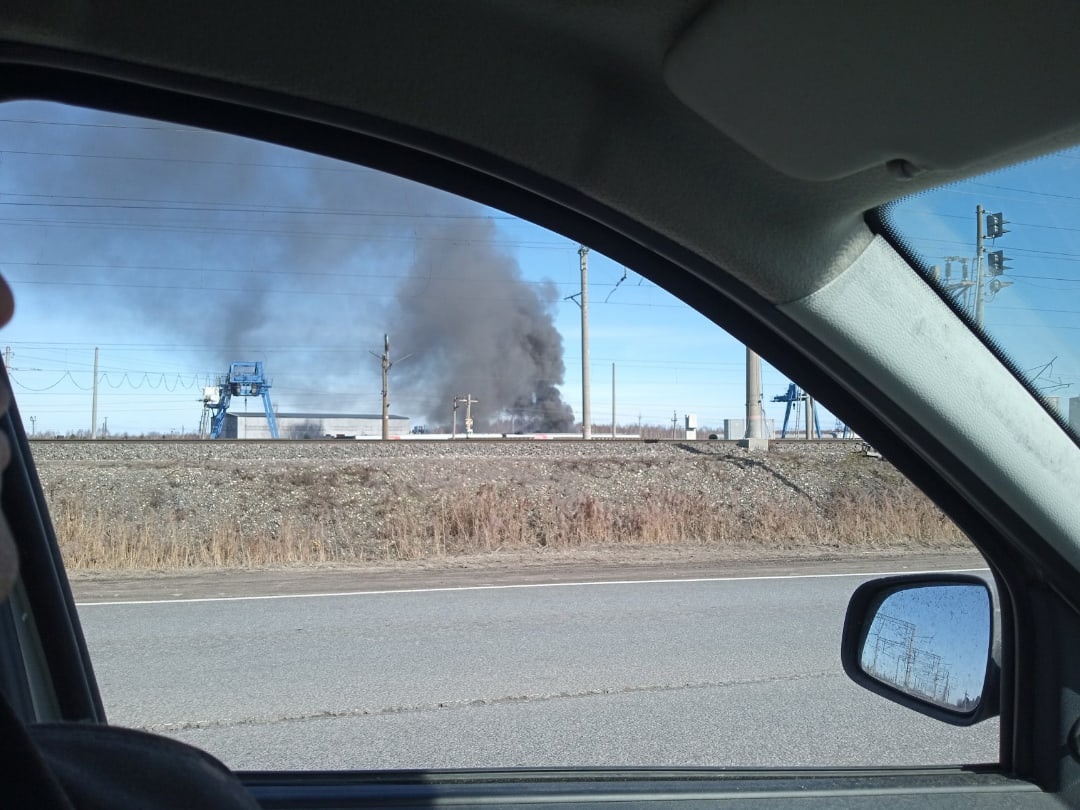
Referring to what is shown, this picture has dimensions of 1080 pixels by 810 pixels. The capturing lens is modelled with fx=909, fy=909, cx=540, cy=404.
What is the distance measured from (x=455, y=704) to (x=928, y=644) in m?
Answer: 3.12

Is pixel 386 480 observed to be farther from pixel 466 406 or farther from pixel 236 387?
pixel 466 406

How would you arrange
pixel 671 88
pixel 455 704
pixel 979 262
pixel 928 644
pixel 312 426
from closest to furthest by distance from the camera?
pixel 671 88
pixel 979 262
pixel 928 644
pixel 455 704
pixel 312 426

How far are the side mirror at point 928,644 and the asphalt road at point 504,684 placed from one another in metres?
1.02

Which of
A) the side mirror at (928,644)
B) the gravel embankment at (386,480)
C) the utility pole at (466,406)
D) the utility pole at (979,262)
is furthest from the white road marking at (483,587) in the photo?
the utility pole at (979,262)

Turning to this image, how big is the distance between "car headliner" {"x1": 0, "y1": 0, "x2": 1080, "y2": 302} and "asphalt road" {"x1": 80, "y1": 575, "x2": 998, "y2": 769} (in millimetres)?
2216

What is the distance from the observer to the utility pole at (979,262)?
63.3 inches

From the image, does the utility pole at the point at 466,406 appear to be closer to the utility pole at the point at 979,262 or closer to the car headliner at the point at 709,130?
the car headliner at the point at 709,130

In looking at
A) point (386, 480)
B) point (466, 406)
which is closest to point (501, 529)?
point (386, 480)

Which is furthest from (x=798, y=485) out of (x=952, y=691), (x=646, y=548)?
(x=952, y=691)

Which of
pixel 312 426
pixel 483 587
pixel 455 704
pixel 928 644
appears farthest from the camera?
pixel 312 426

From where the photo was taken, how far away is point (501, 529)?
13.2 metres

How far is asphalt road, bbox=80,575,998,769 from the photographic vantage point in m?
3.90

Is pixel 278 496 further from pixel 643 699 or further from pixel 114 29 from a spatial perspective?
pixel 114 29

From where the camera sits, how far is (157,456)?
16.0m
